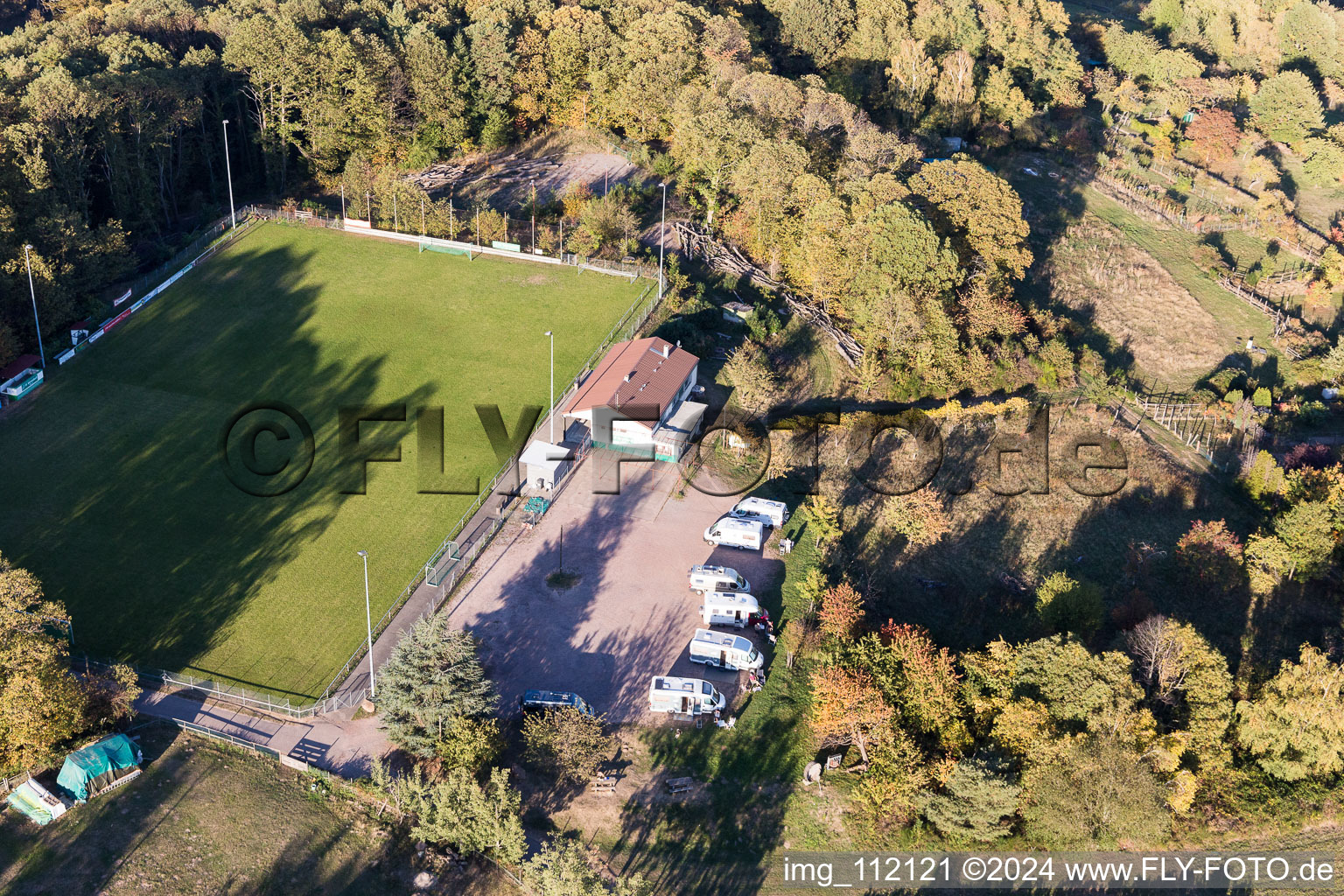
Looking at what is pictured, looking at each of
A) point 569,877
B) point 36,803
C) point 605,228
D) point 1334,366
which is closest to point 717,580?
point 569,877

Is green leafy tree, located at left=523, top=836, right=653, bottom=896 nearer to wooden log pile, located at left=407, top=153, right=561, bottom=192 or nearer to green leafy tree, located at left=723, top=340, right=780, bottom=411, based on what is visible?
green leafy tree, located at left=723, top=340, right=780, bottom=411

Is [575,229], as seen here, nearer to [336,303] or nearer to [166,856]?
[336,303]

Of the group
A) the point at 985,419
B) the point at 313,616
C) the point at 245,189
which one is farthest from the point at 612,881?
the point at 245,189

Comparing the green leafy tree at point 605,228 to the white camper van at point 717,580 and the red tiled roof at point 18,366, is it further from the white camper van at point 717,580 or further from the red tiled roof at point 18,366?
the red tiled roof at point 18,366

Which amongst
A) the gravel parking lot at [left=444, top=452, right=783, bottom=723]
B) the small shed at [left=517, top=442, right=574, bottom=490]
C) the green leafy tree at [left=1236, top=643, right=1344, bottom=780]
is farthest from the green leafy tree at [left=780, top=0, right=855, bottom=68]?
the green leafy tree at [left=1236, top=643, right=1344, bottom=780]

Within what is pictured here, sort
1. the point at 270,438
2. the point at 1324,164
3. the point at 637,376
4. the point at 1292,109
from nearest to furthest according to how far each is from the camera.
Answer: the point at 270,438 < the point at 637,376 < the point at 1324,164 < the point at 1292,109

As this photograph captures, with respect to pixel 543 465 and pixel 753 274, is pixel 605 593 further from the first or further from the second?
pixel 753 274
